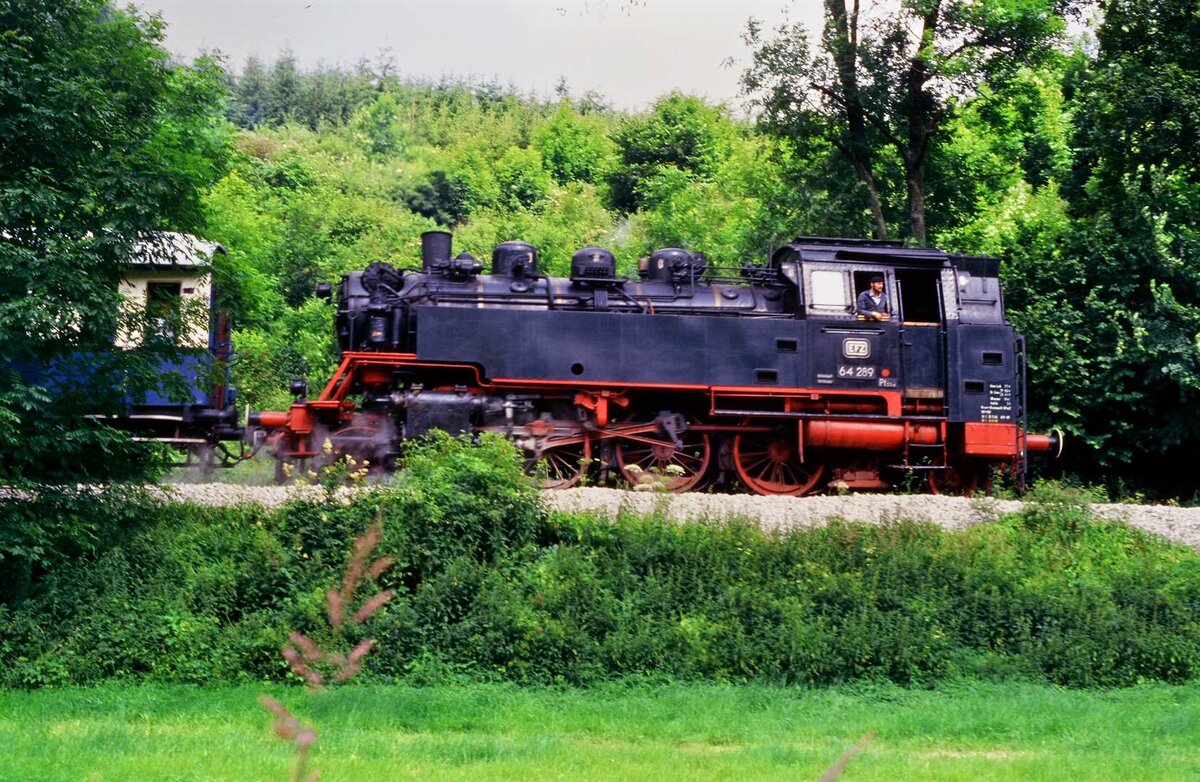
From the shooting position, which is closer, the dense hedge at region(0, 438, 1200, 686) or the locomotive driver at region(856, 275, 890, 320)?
the dense hedge at region(0, 438, 1200, 686)

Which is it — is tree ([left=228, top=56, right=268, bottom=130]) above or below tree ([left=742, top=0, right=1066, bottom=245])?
above

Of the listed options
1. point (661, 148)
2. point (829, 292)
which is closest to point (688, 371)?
point (829, 292)

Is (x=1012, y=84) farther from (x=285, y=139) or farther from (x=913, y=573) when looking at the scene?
(x=285, y=139)

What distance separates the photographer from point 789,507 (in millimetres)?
14359

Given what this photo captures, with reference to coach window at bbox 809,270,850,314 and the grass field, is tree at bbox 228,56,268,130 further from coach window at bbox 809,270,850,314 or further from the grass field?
the grass field

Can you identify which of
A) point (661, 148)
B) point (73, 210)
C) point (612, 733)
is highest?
point (661, 148)

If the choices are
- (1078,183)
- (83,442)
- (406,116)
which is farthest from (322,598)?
(406,116)

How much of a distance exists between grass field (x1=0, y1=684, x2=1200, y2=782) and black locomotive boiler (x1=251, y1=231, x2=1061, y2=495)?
5519mm

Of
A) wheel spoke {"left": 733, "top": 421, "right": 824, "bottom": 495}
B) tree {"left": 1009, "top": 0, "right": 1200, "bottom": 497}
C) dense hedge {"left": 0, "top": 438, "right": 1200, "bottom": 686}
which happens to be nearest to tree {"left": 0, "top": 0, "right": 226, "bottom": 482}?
dense hedge {"left": 0, "top": 438, "right": 1200, "bottom": 686}

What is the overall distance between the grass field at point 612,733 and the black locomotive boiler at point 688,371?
18.1ft

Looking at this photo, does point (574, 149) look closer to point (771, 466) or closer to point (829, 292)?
point (829, 292)

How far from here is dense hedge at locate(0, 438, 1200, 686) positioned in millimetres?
11477

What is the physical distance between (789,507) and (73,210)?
8.48 meters

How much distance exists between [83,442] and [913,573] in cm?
869
